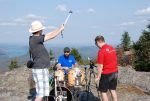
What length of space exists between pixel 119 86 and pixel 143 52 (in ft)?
33.3

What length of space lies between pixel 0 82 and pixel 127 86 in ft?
14.2

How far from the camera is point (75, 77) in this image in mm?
9414

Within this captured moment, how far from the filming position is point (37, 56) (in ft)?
26.3

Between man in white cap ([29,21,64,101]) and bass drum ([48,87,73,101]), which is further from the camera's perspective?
bass drum ([48,87,73,101])

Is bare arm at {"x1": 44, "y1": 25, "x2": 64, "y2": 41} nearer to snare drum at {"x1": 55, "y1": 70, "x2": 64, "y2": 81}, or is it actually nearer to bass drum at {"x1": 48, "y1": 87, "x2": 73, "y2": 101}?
snare drum at {"x1": 55, "y1": 70, "x2": 64, "y2": 81}

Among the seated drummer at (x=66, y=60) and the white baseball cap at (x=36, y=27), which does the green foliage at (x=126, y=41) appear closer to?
the seated drummer at (x=66, y=60)

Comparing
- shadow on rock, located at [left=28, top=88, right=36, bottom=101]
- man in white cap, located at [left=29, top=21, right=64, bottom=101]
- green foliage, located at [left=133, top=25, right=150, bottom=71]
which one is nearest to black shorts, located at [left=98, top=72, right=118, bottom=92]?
man in white cap, located at [left=29, top=21, right=64, bottom=101]

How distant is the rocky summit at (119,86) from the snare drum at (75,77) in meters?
1.69

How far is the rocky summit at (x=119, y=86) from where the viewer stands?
11.0 meters

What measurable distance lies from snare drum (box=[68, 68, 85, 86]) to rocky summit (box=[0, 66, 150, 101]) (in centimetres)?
169

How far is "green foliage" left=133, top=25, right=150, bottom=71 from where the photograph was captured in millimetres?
20844

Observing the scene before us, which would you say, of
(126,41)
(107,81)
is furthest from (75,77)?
(126,41)

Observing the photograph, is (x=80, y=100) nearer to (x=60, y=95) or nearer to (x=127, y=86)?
(x=60, y=95)

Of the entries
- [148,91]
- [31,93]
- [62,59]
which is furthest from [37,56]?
[148,91]
